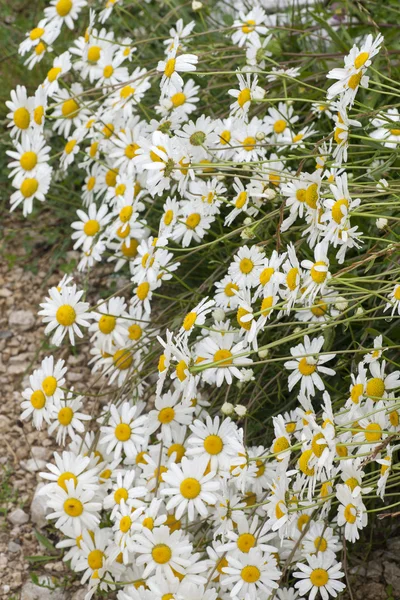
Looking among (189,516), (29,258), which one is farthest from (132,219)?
(29,258)

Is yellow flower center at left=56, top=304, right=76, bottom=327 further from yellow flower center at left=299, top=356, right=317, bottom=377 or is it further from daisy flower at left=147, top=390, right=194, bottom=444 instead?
yellow flower center at left=299, top=356, right=317, bottom=377

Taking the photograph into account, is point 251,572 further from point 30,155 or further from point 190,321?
point 30,155

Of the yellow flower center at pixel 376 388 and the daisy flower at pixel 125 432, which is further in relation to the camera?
the daisy flower at pixel 125 432

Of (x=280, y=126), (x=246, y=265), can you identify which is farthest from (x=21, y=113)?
(x=246, y=265)

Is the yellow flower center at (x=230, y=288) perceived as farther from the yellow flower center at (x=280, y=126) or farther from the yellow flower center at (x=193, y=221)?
the yellow flower center at (x=280, y=126)

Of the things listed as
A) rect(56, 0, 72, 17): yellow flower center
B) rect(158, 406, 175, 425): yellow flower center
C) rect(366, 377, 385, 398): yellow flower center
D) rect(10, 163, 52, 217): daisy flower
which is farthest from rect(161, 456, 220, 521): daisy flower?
rect(56, 0, 72, 17): yellow flower center

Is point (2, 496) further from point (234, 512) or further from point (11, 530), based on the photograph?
point (234, 512)

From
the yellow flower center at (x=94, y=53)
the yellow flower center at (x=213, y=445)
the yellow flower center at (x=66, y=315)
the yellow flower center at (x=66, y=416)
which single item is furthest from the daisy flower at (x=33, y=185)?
the yellow flower center at (x=213, y=445)

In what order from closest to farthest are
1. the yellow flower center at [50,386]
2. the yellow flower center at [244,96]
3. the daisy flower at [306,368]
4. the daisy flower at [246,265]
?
the daisy flower at [306,368] < the daisy flower at [246,265] < the yellow flower center at [244,96] < the yellow flower center at [50,386]
